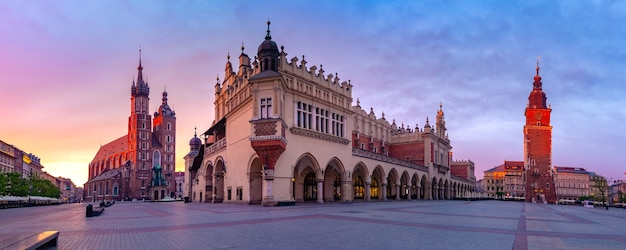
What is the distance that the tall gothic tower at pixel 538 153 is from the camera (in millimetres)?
90062

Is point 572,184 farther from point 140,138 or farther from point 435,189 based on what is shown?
point 140,138

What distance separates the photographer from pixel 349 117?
46750 millimetres

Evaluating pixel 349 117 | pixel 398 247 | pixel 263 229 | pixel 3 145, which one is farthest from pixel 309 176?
pixel 3 145

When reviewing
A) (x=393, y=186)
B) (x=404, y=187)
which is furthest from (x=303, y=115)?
(x=404, y=187)

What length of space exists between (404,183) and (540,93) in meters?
56.1

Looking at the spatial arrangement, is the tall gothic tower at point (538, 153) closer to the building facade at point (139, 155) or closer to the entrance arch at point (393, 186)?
the entrance arch at point (393, 186)

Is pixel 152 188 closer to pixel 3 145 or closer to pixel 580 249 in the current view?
pixel 3 145

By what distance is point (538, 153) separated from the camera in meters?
92.6

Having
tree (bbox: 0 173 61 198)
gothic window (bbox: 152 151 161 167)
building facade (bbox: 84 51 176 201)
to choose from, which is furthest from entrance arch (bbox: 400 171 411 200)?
gothic window (bbox: 152 151 161 167)

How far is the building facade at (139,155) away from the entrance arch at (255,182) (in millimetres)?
85154

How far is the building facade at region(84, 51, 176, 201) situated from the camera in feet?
408

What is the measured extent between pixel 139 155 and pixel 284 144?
105m

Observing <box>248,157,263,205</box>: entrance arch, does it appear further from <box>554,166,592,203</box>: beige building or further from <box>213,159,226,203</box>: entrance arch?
<box>554,166,592,203</box>: beige building

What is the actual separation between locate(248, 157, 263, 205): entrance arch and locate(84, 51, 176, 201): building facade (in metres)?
85.2
